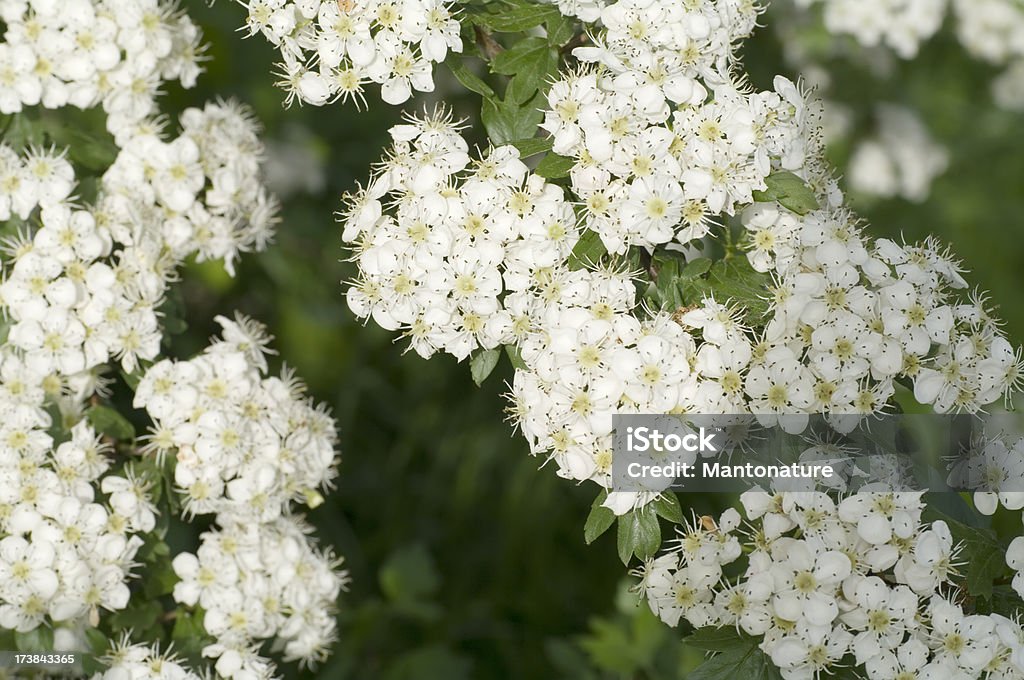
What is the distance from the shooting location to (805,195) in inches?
89.0

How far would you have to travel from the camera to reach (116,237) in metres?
2.70

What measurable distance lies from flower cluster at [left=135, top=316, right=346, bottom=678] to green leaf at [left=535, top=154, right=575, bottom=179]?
3.08 ft

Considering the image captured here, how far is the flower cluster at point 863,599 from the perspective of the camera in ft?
6.90

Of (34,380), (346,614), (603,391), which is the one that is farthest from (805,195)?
(346,614)

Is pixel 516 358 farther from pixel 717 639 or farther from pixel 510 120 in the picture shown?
pixel 717 639

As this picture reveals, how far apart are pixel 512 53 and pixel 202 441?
1.14 metres

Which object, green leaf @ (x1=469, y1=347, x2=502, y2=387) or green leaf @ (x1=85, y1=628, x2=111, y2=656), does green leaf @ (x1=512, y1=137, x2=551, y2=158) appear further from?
green leaf @ (x1=85, y1=628, x2=111, y2=656)

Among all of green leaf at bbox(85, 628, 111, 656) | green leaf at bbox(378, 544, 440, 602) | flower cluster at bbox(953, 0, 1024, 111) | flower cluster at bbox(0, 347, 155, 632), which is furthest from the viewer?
flower cluster at bbox(953, 0, 1024, 111)

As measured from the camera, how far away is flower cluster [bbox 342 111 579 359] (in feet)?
7.30

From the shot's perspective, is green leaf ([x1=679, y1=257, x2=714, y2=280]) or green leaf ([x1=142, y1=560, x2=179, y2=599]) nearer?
green leaf ([x1=679, y1=257, x2=714, y2=280])

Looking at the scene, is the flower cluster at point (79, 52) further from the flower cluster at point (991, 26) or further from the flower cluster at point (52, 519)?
the flower cluster at point (991, 26)

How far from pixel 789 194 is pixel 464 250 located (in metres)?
0.67

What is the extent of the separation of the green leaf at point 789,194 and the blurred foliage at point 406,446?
189 cm

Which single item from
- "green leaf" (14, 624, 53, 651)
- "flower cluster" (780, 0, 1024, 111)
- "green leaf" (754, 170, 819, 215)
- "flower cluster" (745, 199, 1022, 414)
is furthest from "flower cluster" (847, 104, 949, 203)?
"green leaf" (14, 624, 53, 651)
